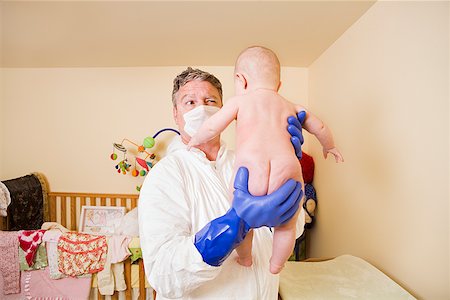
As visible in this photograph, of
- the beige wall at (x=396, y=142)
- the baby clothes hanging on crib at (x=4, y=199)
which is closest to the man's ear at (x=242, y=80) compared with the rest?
the beige wall at (x=396, y=142)

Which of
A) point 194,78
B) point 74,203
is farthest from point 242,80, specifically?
point 74,203

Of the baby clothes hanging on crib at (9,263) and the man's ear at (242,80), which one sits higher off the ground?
the man's ear at (242,80)

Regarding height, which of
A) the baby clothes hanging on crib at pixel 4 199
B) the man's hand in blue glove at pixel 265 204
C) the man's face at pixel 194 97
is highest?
the man's face at pixel 194 97

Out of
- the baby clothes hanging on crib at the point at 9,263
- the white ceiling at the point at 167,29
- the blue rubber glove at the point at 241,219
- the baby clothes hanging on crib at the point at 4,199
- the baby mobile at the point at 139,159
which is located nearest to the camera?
the blue rubber glove at the point at 241,219

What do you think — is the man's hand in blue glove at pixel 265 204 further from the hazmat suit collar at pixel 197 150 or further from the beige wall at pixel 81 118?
the beige wall at pixel 81 118

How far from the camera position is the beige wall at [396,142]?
3.48 ft

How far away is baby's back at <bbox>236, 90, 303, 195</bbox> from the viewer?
729 mm

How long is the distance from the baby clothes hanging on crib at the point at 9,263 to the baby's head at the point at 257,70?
181cm

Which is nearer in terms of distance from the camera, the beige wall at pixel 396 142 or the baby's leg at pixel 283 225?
the baby's leg at pixel 283 225

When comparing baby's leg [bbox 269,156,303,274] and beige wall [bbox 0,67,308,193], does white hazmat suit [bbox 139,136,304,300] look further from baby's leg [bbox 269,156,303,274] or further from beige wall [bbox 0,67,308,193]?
beige wall [bbox 0,67,308,193]

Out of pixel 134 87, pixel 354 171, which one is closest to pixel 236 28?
pixel 354 171

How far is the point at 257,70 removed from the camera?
856 mm

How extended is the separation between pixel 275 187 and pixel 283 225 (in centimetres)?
11

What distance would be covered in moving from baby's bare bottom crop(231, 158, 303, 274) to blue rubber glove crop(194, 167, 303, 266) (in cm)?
3
